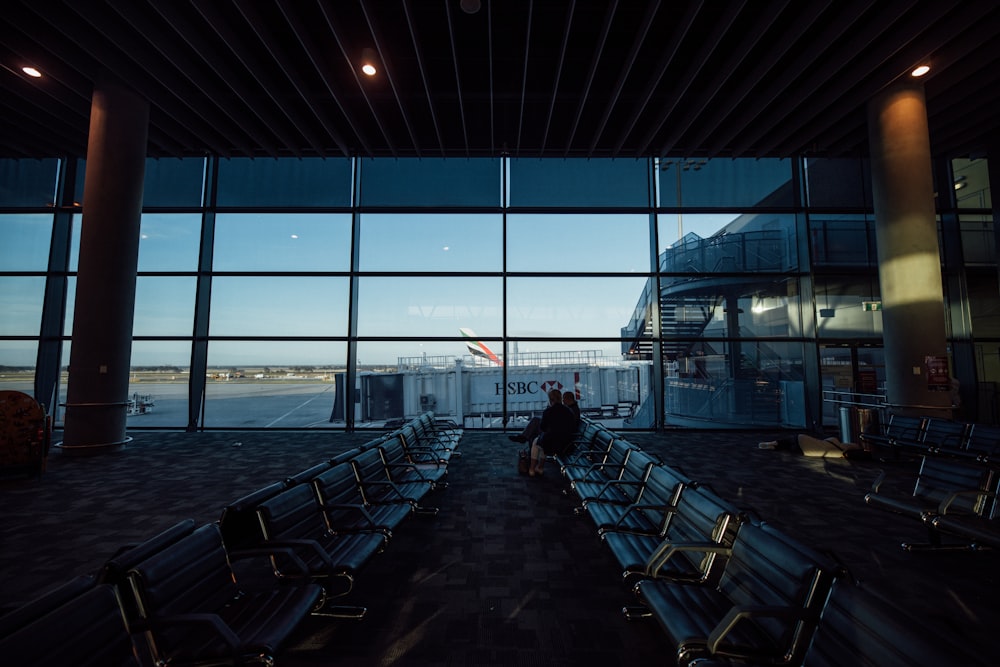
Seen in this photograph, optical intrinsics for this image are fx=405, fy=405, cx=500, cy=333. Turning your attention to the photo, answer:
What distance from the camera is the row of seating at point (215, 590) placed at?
1162 millimetres

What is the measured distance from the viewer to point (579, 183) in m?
8.50

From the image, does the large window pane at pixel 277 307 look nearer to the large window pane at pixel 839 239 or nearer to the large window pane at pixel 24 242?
the large window pane at pixel 24 242

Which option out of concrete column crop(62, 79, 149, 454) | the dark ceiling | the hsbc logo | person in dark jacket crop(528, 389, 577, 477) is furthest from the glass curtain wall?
the hsbc logo

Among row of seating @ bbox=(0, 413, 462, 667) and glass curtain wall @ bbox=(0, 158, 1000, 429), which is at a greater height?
glass curtain wall @ bbox=(0, 158, 1000, 429)

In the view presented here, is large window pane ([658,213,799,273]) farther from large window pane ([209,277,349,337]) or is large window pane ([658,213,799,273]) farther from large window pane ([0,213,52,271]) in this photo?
large window pane ([0,213,52,271])

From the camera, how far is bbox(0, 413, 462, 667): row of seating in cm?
116

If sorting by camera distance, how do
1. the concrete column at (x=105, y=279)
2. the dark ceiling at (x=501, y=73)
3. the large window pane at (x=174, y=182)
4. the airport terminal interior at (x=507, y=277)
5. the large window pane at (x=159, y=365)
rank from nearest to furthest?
1. the airport terminal interior at (x=507, y=277)
2. the dark ceiling at (x=501, y=73)
3. the concrete column at (x=105, y=279)
4. the large window pane at (x=159, y=365)
5. the large window pane at (x=174, y=182)

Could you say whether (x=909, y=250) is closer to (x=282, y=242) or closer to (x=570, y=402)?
(x=570, y=402)

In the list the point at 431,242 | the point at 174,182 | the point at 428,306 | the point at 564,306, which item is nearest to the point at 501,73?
the point at 431,242

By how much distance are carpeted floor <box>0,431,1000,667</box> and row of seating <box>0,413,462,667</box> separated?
35 centimetres

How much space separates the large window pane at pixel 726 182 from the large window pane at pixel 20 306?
503 inches

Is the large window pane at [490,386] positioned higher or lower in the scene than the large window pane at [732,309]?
lower

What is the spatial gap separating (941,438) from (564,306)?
556 cm

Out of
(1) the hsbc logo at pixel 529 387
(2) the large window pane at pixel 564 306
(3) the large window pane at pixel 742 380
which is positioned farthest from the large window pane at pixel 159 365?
(3) the large window pane at pixel 742 380
